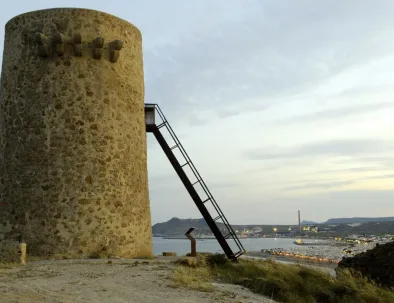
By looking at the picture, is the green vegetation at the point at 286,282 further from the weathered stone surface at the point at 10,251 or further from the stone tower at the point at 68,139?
the weathered stone surface at the point at 10,251

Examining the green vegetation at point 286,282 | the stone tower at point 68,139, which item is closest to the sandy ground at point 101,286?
the green vegetation at point 286,282

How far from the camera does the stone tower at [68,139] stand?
12.3 m

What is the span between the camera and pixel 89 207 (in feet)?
40.8

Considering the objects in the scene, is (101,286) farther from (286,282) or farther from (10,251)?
(10,251)

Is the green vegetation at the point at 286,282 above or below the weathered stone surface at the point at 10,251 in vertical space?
below

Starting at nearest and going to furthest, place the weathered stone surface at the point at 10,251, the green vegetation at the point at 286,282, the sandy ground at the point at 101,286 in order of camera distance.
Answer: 1. the sandy ground at the point at 101,286
2. the green vegetation at the point at 286,282
3. the weathered stone surface at the point at 10,251

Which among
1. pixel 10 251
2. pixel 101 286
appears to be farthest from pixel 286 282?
pixel 10 251

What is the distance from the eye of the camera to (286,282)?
953 centimetres

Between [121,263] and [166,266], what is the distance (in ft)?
4.09

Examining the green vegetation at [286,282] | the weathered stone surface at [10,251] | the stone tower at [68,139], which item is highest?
the stone tower at [68,139]

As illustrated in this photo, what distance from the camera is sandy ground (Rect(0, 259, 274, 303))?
7048mm

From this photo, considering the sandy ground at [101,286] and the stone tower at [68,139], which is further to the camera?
the stone tower at [68,139]

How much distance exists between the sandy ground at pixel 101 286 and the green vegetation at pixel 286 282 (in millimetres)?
445

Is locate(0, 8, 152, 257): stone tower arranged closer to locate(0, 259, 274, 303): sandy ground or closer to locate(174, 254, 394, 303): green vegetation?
locate(0, 259, 274, 303): sandy ground
